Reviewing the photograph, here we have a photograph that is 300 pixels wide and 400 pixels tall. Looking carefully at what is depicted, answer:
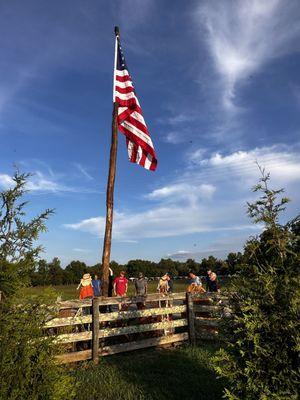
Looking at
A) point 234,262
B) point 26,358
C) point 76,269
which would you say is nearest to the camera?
point 26,358

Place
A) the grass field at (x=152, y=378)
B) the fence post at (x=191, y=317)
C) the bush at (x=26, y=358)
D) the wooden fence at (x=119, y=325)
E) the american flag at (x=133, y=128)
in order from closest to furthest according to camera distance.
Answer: the bush at (x=26, y=358) < the grass field at (x=152, y=378) < the wooden fence at (x=119, y=325) < the fence post at (x=191, y=317) < the american flag at (x=133, y=128)

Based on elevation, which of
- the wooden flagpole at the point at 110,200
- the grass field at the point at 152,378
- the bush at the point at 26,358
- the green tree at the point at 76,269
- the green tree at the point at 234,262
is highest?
the green tree at the point at 76,269

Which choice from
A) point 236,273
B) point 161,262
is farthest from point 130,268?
point 236,273

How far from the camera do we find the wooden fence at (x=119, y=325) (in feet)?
29.8

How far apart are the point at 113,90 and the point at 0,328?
9544mm

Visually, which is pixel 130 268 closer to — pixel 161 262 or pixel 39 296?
pixel 161 262

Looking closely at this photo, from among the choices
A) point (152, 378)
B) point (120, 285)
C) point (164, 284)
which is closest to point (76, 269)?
point (164, 284)

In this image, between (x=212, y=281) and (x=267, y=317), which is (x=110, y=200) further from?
(x=267, y=317)

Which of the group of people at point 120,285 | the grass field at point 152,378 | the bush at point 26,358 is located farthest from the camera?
the group of people at point 120,285

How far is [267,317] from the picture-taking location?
16.2 feet

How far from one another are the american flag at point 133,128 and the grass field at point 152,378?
5.93 metres

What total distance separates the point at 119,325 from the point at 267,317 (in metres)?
7.10

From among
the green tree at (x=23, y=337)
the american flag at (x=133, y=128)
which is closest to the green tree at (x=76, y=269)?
the american flag at (x=133, y=128)

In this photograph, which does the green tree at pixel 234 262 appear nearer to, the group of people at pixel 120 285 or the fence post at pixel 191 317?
the fence post at pixel 191 317
